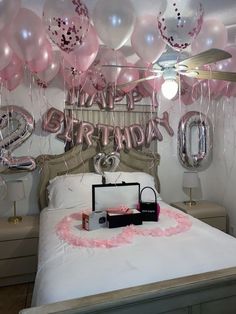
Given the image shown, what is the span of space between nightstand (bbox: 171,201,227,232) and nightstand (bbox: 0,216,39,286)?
1.70 metres

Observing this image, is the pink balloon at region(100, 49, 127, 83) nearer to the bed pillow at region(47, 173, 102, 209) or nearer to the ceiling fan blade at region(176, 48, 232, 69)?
the ceiling fan blade at region(176, 48, 232, 69)

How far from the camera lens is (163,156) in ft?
11.4

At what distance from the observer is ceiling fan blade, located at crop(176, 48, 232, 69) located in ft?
4.53

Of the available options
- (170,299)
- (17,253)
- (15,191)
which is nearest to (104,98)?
(15,191)

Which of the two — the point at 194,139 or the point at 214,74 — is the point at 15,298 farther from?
the point at 194,139

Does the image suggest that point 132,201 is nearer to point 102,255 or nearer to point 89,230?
point 89,230

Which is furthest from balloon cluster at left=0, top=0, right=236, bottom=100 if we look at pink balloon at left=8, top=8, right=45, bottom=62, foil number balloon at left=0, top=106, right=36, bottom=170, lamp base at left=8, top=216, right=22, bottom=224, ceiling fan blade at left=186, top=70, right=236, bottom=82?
lamp base at left=8, top=216, right=22, bottom=224

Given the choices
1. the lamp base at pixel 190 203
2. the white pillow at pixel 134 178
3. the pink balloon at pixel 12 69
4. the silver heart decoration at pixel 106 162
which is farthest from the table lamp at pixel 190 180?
the pink balloon at pixel 12 69

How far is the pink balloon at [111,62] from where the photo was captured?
2.30 meters

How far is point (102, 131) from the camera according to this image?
3061 mm

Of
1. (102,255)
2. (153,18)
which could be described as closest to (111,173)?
(102,255)

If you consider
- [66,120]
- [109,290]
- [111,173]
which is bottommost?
[109,290]

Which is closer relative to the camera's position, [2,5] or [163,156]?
[2,5]

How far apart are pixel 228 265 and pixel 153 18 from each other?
163cm
